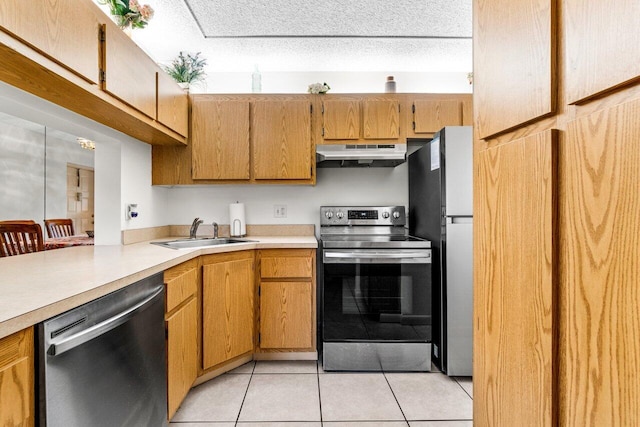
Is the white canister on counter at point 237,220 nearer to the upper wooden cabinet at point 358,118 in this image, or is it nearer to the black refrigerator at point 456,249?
the upper wooden cabinet at point 358,118

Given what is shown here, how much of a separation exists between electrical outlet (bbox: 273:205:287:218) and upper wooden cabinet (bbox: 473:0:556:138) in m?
2.21

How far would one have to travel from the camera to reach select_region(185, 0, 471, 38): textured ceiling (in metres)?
2.21

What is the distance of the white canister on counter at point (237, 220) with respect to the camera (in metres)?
Result: 2.82

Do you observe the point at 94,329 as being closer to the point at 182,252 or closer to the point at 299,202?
the point at 182,252

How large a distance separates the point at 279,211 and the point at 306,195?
27 centimetres

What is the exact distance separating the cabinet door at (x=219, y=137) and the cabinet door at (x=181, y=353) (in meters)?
1.10

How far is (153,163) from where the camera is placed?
2688mm

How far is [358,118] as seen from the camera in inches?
105

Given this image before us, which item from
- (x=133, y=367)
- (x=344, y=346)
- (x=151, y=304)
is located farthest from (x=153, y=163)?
(x=344, y=346)

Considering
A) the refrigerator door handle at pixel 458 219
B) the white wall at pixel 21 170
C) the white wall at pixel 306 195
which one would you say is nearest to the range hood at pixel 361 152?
the white wall at pixel 306 195

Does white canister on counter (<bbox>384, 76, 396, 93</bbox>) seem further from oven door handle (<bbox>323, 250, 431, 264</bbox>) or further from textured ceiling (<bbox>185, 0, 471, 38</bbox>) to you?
oven door handle (<bbox>323, 250, 431, 264</bbox>)

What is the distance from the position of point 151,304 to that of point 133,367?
24 cm

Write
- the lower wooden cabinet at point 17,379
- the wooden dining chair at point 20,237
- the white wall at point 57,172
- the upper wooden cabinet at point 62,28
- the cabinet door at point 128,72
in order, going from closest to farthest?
the lower wooden cabinet at point 17,379 → the upper wooden cabinet at point 62,28 → the cabinet door at point 128,72 → the wooden dining chair at point 20,237 → the white wall at point 57,172

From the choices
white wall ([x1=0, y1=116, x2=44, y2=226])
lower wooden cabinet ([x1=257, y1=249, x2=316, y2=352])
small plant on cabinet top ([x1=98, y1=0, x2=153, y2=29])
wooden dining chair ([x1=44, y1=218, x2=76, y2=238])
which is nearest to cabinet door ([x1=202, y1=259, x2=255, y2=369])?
lower wooden cabinet ([x1=257, y1=249, x2=316, y2=352])
